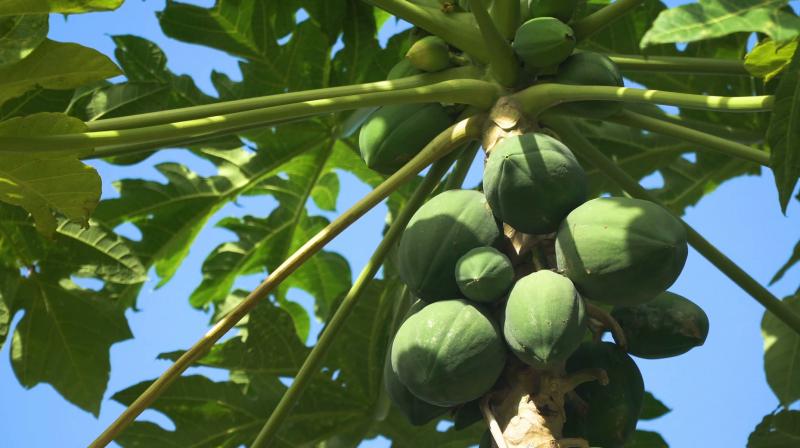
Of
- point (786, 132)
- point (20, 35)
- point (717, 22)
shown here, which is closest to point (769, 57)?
point (786, 132)

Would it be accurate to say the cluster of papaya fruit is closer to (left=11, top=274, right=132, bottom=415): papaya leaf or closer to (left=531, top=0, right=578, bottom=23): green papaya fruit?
(left=531, top=0, right=578, bottom=23): green papaya fruit

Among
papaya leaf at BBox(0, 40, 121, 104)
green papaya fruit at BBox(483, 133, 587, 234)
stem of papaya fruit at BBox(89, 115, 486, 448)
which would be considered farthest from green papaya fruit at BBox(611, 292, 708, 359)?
papaya leaf at BBox(0, 40, 121, 104)

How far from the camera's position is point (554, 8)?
266 cm

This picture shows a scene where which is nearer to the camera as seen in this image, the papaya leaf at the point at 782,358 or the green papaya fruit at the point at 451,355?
the green papaya fruit at the point at 451,355

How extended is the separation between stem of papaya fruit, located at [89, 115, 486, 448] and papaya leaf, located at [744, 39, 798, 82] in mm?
649

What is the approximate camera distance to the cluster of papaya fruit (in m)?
2.04

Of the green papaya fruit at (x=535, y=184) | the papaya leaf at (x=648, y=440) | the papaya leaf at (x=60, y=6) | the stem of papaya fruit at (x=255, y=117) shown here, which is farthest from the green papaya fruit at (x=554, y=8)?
the papaya leaf at (x=648, y=440)

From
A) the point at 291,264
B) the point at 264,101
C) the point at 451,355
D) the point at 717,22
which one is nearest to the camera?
the point at 717,22

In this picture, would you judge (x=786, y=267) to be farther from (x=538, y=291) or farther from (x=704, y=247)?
(x=538, y=291)

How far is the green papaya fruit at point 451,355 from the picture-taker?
2.07 metres

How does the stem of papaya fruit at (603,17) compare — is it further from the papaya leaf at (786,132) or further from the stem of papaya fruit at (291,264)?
the papaya leaf at (786,132)

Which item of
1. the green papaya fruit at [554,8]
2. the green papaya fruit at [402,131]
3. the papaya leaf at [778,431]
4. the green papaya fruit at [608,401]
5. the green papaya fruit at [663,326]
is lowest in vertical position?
the green papaya fruit at [608,401]

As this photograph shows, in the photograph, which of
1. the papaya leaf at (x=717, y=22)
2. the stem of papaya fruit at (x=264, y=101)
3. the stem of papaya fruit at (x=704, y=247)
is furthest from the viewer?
the stem of papaya fruit at (x=704, y=247)

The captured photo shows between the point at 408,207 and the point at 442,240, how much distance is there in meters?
0.49
